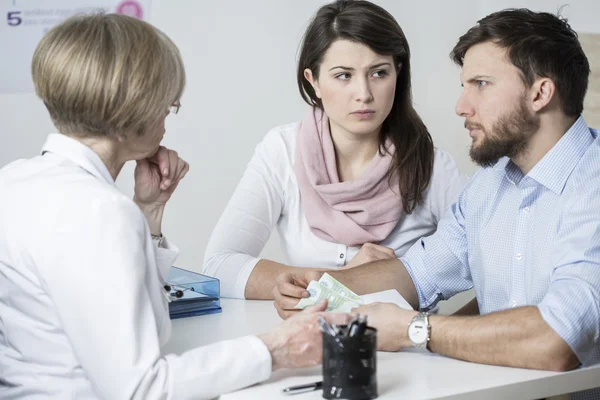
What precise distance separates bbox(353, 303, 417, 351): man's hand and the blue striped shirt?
0.25m

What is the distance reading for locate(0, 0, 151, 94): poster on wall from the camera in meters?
3.74

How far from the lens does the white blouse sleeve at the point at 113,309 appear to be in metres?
1.23

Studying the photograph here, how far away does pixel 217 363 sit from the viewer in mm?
1301

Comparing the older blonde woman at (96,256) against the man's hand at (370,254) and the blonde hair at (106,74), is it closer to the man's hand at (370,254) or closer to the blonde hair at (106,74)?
the blonde hair at (106,74)

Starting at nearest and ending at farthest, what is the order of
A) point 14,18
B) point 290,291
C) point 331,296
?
1. point 331,296
2. point 290,291
3. point 14,18

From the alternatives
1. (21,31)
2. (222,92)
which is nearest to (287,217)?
(222,92)

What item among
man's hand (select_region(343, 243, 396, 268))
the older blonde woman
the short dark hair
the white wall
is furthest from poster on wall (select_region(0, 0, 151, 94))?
the older blonde woman

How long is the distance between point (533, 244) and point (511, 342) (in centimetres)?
39

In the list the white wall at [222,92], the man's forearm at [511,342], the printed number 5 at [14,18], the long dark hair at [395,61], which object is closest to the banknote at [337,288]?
the man's forearm at [511,342]

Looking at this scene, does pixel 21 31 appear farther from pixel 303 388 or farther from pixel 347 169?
pixel 303 388

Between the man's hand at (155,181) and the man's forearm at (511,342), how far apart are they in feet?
2.36

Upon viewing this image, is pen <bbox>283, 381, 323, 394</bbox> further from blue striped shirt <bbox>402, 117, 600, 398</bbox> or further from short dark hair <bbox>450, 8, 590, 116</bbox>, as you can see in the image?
short dark hair <bbox>450, 8, 590, 116</bbox>

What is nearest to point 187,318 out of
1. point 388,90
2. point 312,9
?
point 388,90

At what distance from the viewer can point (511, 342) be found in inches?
55.8
